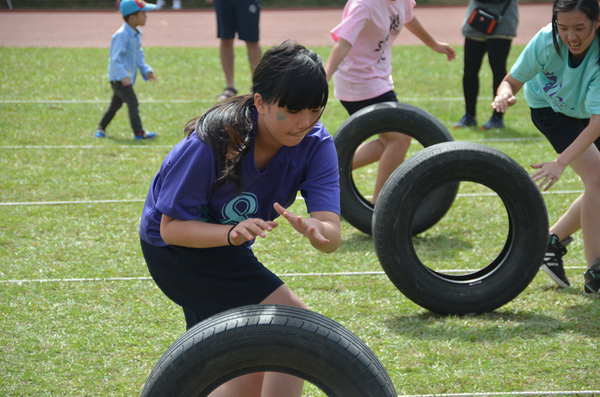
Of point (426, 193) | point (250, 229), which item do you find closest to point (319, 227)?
point (250, 229)

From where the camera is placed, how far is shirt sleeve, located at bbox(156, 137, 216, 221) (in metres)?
2.15

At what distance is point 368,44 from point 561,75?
1789 millimetres

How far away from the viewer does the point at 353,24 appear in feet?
15.6

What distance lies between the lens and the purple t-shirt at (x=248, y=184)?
2.17 metres

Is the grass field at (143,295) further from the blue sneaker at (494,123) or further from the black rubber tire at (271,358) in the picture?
the black rubber tire at (271,358)

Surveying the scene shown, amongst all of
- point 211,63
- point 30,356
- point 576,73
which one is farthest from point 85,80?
point 576,73

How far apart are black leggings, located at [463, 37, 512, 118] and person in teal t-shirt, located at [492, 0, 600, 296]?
13.5 feet

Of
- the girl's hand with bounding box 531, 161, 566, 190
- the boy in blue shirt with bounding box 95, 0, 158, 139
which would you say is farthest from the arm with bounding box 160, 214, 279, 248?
Result: the boy in blue shirt with bounding box 95, 0, 158, 139

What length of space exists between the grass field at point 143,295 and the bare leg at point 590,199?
310 millimetres

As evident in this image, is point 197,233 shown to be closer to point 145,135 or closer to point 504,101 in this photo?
point 504,101

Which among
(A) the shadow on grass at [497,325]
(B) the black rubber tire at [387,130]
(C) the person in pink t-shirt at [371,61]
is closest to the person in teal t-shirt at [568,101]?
(A) the shadow on grass at [497,325]

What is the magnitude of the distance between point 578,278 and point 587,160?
870 millimetres

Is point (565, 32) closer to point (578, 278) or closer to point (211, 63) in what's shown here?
point (578, 278)

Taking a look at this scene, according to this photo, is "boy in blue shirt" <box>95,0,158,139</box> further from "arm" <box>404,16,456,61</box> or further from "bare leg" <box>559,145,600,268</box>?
"bare leg" <box>559,145,600,268</box>
